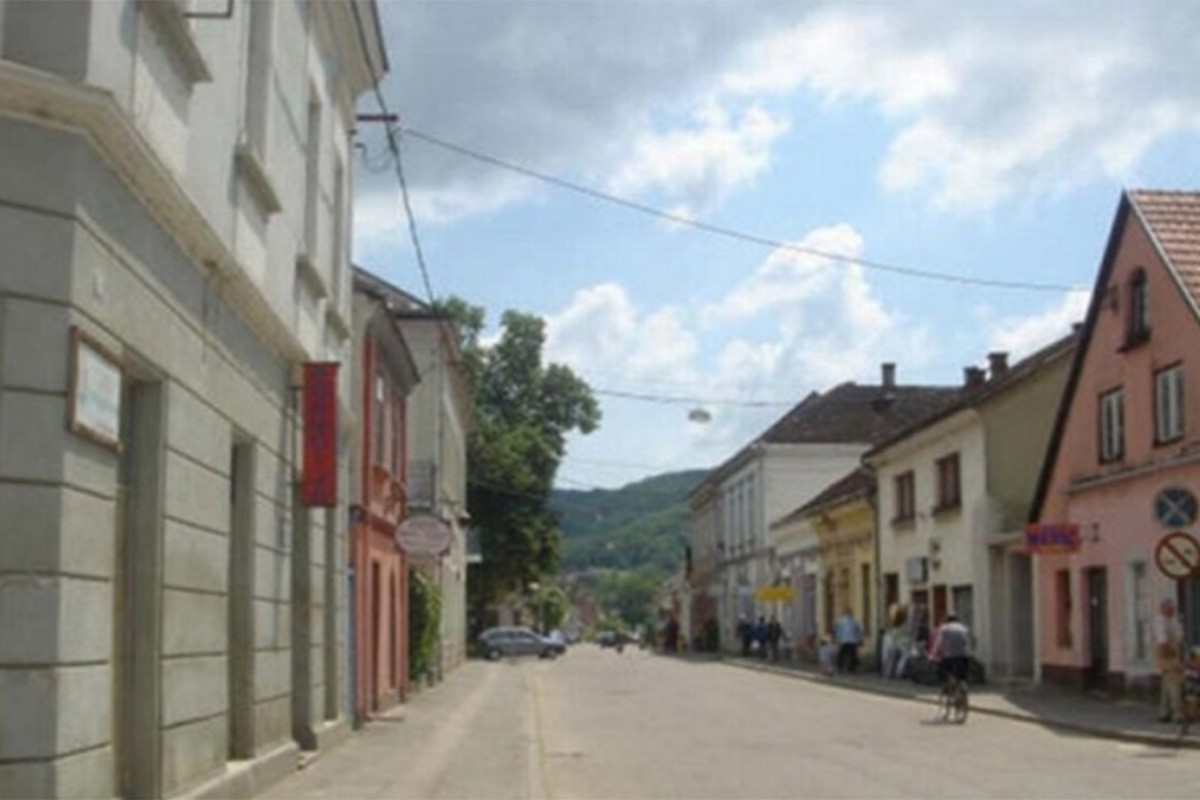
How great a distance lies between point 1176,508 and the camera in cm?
2203

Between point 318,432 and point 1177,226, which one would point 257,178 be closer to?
point 318,432

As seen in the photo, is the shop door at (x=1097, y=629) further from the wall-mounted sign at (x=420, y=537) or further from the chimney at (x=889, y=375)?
the chimney at (x=889, y=375)

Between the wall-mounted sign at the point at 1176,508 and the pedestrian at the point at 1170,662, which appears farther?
the pedestrian at the point at 1170,662

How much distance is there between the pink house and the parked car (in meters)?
36.2

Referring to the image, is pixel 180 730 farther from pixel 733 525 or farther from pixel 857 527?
pixel 733 525

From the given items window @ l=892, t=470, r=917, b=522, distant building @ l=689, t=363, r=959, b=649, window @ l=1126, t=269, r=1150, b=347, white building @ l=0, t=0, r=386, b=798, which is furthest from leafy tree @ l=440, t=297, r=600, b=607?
white building @ l=0, t=0, r=386, b=798

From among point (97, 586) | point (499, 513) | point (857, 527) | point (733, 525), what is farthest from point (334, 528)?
point (733, 525)

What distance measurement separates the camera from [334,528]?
2055cm

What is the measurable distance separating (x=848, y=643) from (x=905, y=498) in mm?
4007

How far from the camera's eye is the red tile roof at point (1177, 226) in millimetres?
27109

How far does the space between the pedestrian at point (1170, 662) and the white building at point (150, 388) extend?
11.6 meters

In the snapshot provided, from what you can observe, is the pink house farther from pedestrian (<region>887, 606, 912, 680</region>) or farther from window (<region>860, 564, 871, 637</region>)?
window (<region>860, 564, 871, 637</region>)

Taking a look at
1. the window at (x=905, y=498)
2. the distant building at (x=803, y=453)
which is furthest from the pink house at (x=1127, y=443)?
the distant building at (x=803, y=453)

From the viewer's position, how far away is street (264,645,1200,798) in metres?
16.1
